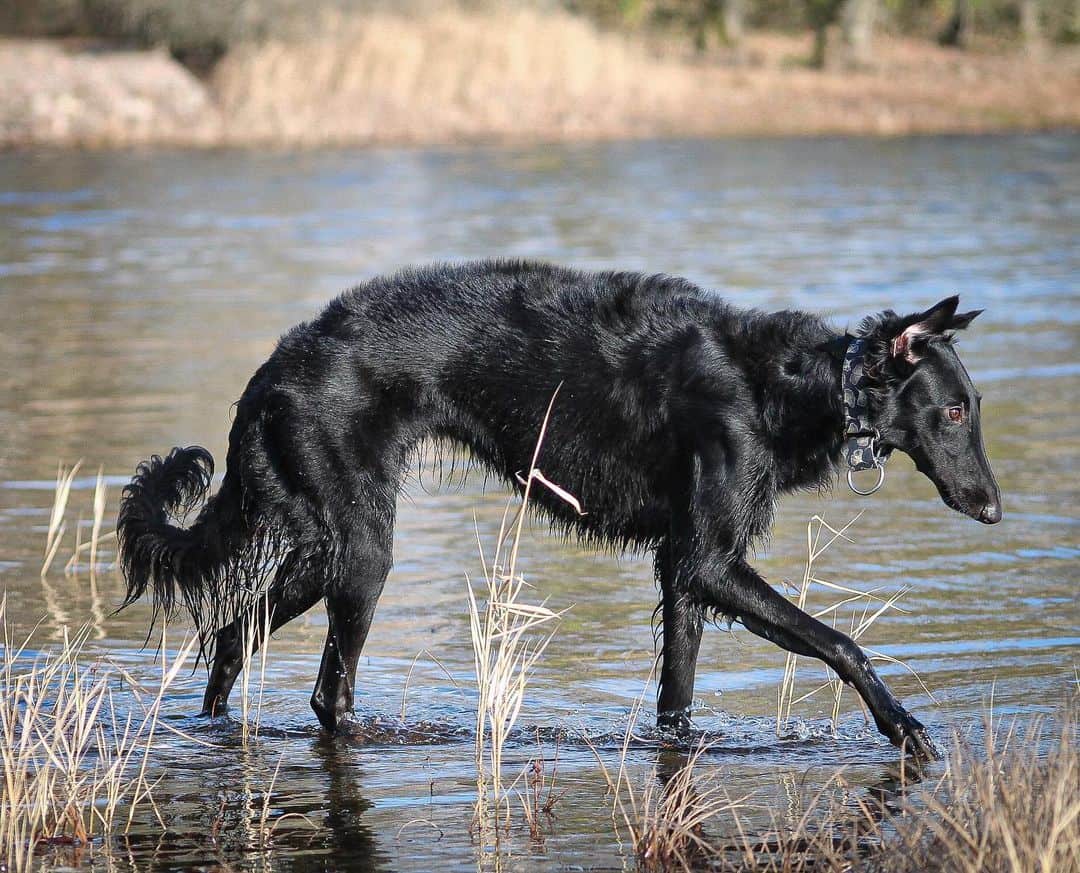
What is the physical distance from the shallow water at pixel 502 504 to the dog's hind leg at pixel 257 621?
14 centimetres

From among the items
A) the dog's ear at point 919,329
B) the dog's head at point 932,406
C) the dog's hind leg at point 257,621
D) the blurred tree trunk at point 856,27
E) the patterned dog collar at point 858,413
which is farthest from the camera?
the blurred tree trunk at point 856,27

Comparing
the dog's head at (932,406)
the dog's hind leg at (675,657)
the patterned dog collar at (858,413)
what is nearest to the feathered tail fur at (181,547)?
the dog's hind leg at (675,657)

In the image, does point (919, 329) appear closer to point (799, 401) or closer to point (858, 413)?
point (858, 413)

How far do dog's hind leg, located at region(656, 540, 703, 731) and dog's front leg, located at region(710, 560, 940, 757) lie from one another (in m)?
0.26

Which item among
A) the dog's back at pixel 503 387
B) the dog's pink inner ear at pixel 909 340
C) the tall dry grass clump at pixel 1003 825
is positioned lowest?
the tall dry grass clump at pixel 1003 825

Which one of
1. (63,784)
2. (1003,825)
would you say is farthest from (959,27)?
(1003,825)

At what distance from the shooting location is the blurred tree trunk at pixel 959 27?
2058 inches

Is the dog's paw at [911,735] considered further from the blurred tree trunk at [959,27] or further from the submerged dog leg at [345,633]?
the blurred tree trunk at [959,27]

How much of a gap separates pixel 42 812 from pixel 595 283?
8.85ft

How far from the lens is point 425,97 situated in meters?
36.2

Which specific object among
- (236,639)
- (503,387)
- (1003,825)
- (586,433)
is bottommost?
(236,639)

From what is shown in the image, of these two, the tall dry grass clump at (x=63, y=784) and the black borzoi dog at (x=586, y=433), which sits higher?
the black borzoi dog at (x=586, y=433)

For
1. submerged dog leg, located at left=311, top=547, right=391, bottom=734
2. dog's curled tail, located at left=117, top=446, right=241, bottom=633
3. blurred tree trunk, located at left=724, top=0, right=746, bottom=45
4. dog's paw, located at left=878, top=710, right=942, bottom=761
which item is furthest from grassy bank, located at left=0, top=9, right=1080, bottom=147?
dog's paw, located at left=878, top=710, right=942, bottom=761

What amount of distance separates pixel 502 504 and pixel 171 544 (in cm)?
365
